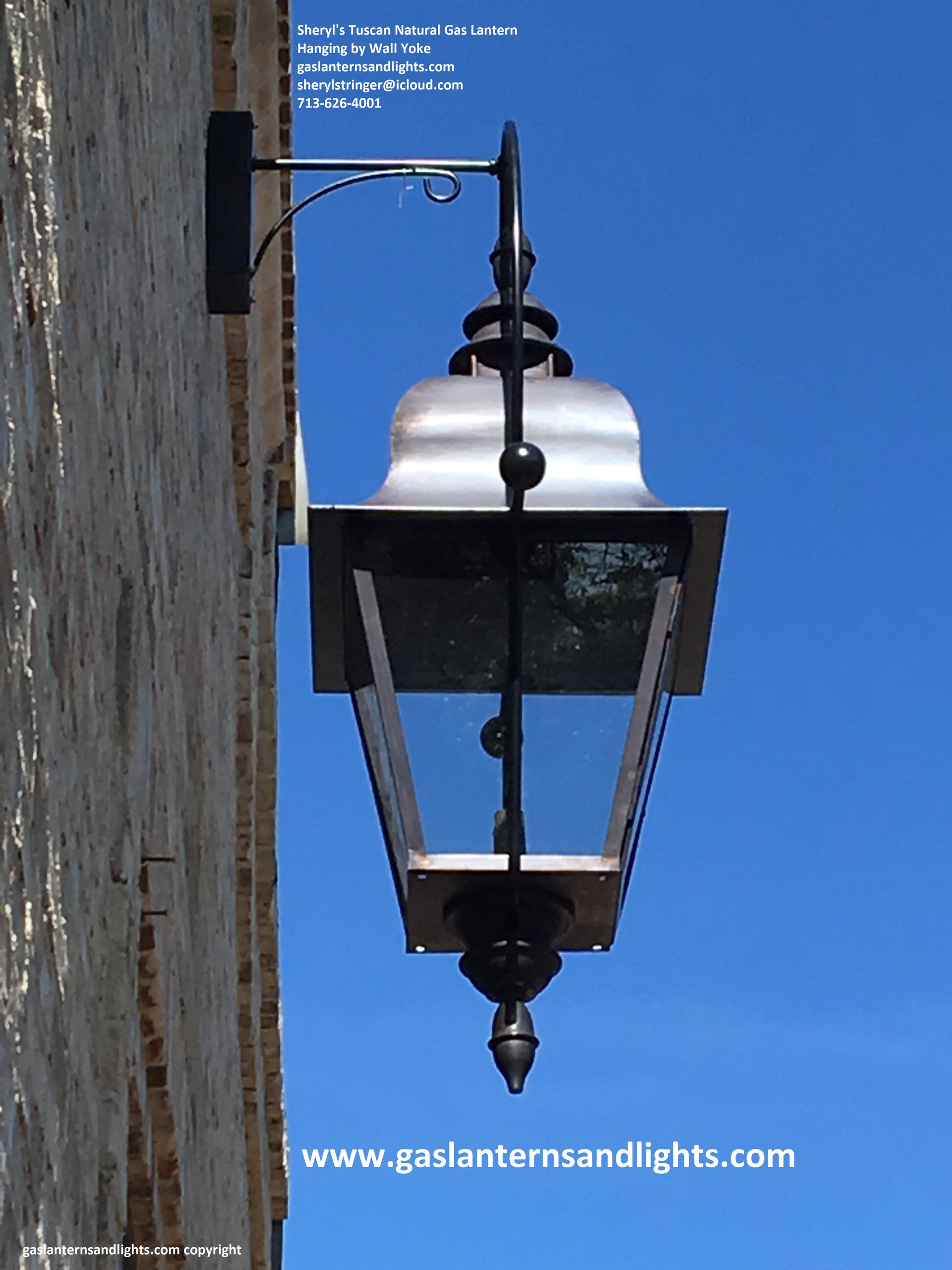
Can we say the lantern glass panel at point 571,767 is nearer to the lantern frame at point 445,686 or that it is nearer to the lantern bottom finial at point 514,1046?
the lantern frame at point 445,686

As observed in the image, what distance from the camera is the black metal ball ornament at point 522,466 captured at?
12.4 feet

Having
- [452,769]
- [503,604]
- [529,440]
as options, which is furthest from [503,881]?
[529,440]

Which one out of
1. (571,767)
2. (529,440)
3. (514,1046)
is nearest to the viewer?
(514,1046)

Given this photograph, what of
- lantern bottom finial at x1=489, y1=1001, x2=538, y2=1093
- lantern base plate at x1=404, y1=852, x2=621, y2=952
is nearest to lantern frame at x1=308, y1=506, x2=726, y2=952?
lantern base plate at x1=404, y1=852, x2=621, y2=952

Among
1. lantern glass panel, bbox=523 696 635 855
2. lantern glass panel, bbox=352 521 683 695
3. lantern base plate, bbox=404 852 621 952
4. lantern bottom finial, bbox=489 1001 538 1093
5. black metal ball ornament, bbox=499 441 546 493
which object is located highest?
black metal ball ornament, bbox=499 441 546 493

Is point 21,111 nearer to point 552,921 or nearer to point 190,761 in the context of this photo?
point 552,921

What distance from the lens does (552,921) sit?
11.8 ft

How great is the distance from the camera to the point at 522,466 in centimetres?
379

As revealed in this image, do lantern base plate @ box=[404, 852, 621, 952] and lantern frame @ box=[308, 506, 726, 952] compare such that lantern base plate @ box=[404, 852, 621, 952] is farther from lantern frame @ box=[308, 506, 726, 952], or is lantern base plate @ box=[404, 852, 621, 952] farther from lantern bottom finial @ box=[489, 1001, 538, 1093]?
lantern bottom finial @ box=[489, 1001, 538, 1093]

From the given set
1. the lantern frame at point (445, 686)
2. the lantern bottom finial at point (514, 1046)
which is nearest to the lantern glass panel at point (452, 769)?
the lantern frame at point (445, 686)

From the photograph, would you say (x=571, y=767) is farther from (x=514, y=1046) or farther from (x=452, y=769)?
(x=514, y=1046)

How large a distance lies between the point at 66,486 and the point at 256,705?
12.5 ft

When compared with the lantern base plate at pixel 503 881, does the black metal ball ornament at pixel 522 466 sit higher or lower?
higher

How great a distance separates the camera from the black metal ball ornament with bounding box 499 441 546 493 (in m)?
3.79
